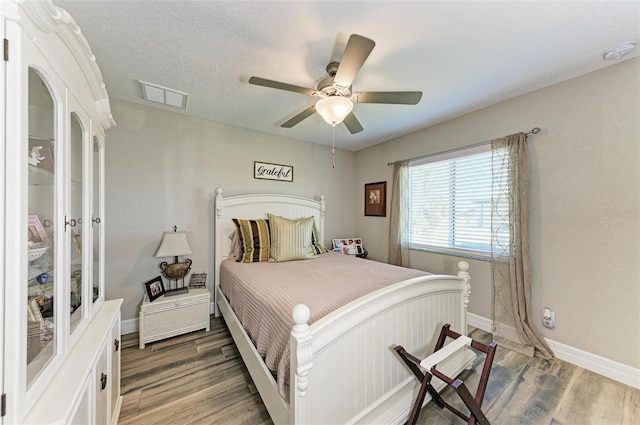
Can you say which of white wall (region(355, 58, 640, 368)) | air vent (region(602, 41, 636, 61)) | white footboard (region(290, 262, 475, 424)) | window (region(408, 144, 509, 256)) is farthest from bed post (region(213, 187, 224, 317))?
air vent (region(602, 41, 636, 61))

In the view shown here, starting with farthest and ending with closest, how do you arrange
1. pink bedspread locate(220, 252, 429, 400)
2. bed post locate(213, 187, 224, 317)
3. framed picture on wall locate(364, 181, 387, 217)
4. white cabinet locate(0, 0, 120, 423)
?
framed picture on wall locate(364, 181, 387, 217) → bed post locate(213, 187, 224, 317) → pink bedspread locate(220, 252, 429, 400) → white cabinet locate(0, 0, 120, 423)

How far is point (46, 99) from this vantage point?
85 centimetres

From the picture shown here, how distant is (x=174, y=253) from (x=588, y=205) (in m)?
3.76

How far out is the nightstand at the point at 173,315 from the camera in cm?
217

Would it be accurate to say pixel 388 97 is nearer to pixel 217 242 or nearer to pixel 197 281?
pixel 217 242

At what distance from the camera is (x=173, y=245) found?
240 centimetres

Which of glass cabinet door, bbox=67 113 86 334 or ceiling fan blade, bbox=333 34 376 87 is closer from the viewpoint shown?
glass cabinet door, bbox=67 113 86 334

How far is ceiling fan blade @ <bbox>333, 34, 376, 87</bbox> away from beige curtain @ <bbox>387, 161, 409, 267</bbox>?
2.06 meters

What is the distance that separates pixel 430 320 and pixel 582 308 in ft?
4.73

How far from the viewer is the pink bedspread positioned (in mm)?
1294

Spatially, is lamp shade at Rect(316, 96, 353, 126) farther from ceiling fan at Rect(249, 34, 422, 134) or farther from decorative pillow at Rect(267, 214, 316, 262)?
decorative pillow at Rect(267, 214, 316, 262)

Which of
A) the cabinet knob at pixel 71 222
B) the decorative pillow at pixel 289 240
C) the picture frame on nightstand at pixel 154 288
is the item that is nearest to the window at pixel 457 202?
the decorative pillow at pixel 289 240

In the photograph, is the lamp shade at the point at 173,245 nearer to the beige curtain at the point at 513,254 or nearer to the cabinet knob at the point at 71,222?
the cabinet knob at the point at 71,222

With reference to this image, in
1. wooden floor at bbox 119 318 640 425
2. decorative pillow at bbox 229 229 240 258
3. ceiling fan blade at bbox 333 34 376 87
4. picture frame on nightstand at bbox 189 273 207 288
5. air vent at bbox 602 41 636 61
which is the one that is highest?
air vent at bbox 602 41 636 61
